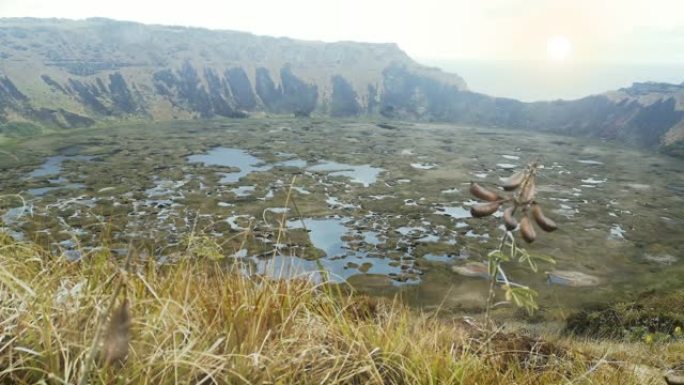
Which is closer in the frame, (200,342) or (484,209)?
(484,209)

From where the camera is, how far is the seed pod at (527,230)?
10.8 feet

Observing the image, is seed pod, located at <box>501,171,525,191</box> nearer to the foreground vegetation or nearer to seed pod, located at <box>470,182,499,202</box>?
seed pod, located at <box>470,182,499,202</box>

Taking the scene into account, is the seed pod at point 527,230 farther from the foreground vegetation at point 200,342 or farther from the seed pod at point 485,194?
the foreground vegetation at point 200,342

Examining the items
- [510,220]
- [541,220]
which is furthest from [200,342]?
[541,220]

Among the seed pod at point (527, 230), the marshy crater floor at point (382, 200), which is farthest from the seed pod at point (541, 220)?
the marshy crater floor at point (382, 200)

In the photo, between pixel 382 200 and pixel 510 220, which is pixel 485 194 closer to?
pixel 510 220

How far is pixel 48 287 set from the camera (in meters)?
4.11

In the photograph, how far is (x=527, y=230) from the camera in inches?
133

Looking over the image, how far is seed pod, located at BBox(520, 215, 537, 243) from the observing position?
130 inches

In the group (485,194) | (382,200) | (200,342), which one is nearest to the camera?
(485,194)

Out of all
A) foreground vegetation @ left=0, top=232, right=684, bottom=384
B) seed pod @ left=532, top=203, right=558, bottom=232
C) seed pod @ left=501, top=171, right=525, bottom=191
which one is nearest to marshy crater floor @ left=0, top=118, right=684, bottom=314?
foreground vegetation @ left=0, top=232, right=684, bottom=384

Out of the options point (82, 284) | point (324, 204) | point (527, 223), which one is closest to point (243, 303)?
point (82, 284)

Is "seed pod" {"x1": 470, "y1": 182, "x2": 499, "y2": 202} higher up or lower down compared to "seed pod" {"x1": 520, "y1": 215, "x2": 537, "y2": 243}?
higher up

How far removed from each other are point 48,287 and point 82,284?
0.26 m
